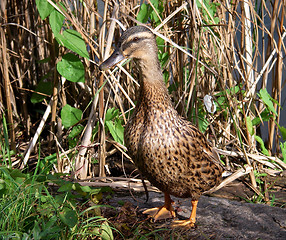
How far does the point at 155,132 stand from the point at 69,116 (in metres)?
1.19

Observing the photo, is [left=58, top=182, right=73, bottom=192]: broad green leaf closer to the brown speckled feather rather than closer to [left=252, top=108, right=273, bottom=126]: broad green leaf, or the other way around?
the brown speckled feather

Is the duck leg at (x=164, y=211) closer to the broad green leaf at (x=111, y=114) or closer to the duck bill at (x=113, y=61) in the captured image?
the broad green leaf at (x=111, y=114)

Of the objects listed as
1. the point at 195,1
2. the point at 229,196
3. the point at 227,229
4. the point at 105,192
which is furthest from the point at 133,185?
the point at 195,1

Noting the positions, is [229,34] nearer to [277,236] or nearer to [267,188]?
[267,188]

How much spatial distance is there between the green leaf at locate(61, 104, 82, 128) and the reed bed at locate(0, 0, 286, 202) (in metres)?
0.09

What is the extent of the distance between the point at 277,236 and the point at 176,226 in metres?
0.59

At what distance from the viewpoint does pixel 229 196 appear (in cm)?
339

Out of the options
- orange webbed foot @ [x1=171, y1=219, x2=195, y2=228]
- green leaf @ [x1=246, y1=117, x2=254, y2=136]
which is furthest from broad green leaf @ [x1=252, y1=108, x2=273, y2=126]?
orange webbed foot @ [x1=171, y1=219, x2=195, y2=228]

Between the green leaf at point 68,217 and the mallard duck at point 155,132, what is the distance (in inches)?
21.0

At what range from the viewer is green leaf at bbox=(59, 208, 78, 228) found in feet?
6.67

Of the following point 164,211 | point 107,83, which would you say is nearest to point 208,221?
point 164,211

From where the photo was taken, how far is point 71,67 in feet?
10.3

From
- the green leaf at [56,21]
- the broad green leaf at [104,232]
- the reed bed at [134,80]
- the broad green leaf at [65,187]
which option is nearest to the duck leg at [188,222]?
the broad green leaf at [104,232]

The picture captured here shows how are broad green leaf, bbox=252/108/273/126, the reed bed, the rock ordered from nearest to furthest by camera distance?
the rock, the reed bed, broad green leaf, bbox=252/108/273/126
